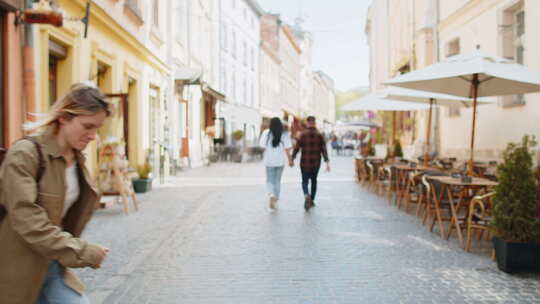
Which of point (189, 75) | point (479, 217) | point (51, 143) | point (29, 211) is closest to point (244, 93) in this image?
point (189, 75)

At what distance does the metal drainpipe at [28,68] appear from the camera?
8516 mm

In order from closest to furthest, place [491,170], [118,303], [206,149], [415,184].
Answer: [118,303]
[415,184]
[491,170]
[206,149]

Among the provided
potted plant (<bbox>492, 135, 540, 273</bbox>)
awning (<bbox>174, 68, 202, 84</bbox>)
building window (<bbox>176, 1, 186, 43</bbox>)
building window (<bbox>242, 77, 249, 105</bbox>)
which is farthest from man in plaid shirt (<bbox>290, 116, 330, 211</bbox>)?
building window (<bbox>242, 77, 249, 105</bbox>)

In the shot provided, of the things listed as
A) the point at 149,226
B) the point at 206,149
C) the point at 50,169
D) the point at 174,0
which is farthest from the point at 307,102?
the point at 50,169

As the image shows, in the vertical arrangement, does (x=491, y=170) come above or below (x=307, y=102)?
below

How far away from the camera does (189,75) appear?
20250 millimetres

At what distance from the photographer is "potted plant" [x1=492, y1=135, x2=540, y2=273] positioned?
5.59 m

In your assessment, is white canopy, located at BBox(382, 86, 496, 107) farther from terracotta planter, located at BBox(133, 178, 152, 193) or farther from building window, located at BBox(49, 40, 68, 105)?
building window, located at BBox(49, 40, 68, 105)

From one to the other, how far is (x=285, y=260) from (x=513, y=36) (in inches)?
335

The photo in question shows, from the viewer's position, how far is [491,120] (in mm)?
12766

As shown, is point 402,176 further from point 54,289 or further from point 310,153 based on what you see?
point 54,289

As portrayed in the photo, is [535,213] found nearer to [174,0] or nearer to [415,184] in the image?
[415,184]

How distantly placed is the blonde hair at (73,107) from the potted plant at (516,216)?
179 inches

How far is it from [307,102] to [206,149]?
183ft
